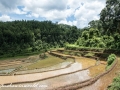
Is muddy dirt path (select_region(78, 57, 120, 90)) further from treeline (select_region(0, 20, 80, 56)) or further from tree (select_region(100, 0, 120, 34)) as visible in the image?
treeline (select_region(0, 20, 80, 56))

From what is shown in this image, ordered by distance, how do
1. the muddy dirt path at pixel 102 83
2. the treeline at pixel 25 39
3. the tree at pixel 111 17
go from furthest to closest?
the treeline at pixel 25 39 < the tree at pixel 111 17 < the muddy dirt path at pixel 102 83

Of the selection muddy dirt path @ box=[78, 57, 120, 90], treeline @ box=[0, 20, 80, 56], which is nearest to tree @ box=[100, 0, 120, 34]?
muddy dirt path @ box=[78, 57, 120, 90]

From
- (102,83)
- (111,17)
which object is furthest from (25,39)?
(102,83)

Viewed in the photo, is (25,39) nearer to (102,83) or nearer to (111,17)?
(111,17)

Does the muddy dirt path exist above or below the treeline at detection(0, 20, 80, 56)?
below

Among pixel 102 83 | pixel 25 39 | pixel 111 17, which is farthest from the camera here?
pixel 25 39

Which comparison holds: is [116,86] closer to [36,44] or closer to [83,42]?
[83,42]

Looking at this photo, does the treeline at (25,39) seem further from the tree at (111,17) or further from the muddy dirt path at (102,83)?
the muddy dirt path at (102,83)

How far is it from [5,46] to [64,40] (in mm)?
36325

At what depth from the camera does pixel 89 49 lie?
36000mm

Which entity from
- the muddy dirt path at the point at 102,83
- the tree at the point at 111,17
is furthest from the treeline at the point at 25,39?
the muddy dirt path at the point at 102,83

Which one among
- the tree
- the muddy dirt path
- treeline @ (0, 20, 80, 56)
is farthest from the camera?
treeline @ (0, 20, 80, 56)

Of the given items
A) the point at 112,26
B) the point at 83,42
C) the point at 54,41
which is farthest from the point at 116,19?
the point at 54,41

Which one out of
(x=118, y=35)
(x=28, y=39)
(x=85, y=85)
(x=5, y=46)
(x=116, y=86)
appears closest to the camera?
(x=116, y=86)
